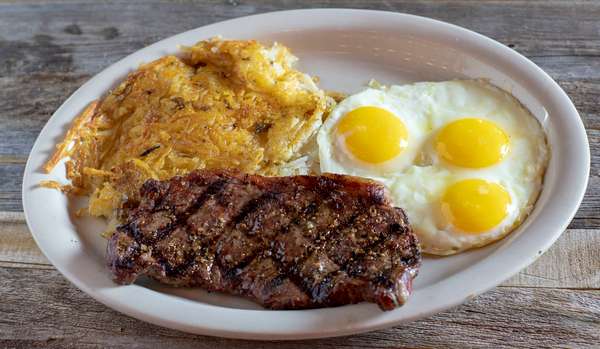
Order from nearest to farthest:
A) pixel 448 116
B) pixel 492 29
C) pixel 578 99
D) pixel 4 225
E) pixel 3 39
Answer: pixel 448 116, pixel 4 225, pixel 578 99, pixel 492 29, pixel 3 39

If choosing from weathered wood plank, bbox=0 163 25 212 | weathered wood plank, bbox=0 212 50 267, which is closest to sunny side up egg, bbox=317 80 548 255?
Answer: weathered wood plank, bbox=0 212 50 267

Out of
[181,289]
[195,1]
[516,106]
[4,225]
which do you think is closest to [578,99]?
[516,106]

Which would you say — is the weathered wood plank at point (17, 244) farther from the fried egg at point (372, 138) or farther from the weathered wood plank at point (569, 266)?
the weathered wood plank at point (569, 266)

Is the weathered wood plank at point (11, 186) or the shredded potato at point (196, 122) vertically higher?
the shredded potato at point (196, 122)

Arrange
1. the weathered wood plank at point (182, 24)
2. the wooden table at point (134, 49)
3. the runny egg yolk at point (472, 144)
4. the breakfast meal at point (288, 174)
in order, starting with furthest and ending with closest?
1. the weathered wood plank at point (182, 24)
2. the runny egg yolk at point (472, 144)
3. the wooden table at point (134, 49)
4. the breakfast meal at point (288, 174)

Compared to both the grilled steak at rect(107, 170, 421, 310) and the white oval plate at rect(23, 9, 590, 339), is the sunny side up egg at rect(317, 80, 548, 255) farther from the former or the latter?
the grilled steak at rect(107, 170, 421, 310)

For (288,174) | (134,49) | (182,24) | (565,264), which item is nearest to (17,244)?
(288,174)

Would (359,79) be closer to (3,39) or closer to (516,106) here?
(516,106)

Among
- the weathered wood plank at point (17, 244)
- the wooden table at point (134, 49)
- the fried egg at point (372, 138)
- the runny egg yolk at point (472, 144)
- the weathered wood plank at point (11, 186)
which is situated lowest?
the weathered wood plank at point (17, 244)

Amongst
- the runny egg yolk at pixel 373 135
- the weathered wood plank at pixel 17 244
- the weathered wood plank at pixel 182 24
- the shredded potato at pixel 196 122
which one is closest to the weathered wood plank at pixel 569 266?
the runny egg yolk at pixel 373 135
